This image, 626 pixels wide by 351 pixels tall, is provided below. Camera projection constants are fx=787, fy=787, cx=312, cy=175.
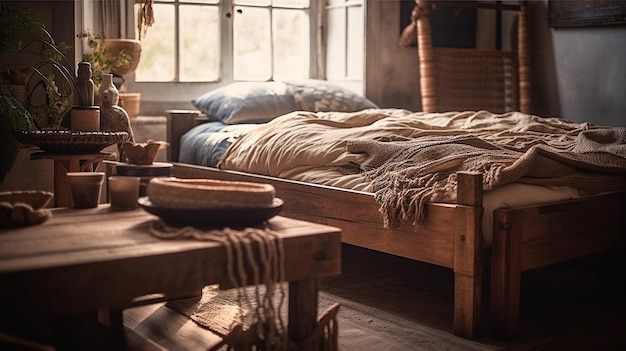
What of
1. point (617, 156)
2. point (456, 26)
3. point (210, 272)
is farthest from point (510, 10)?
point (210, 272)

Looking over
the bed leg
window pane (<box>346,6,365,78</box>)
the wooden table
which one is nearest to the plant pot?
window pane (<box>346,6,365,78</box>)

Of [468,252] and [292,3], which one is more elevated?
[292,3]

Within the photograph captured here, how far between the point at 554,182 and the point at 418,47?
251 centimetres

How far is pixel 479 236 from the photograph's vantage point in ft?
7.25

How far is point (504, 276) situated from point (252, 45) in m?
2.82

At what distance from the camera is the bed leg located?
86.8 inches

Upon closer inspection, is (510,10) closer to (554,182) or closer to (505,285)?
(554,182)

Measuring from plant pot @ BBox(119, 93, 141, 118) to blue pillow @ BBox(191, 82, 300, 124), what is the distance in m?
0.30

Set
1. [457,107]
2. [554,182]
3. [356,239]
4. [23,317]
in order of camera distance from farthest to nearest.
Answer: [457,107]
[356,239]
[554,182]
[23,317]

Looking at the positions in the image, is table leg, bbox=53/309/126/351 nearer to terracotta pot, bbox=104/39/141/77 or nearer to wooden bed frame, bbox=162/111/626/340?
wooden bed frame, bbox=162/111/626/340

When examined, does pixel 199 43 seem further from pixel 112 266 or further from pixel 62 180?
pixel 112 266

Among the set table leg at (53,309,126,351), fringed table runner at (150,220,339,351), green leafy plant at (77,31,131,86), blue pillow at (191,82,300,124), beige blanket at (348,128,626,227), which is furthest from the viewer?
blue pillow at (191,82,300,124)

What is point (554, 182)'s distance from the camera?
2434mm

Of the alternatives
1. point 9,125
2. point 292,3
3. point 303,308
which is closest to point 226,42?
point 292,3
